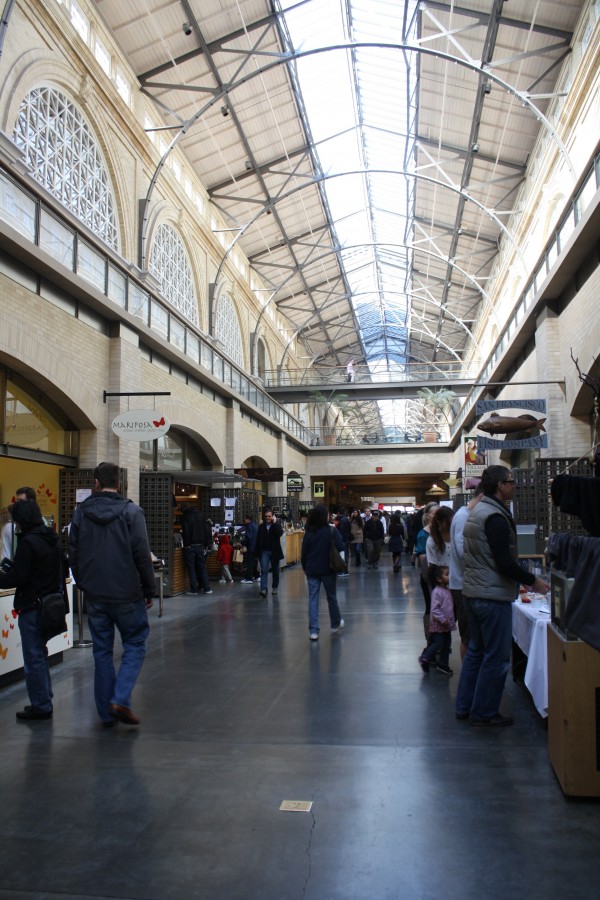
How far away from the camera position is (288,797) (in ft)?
12.5

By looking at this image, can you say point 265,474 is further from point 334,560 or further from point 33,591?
point 33,591

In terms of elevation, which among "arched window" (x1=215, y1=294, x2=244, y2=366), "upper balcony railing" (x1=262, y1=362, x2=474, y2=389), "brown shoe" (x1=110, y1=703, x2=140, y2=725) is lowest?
"brown shoe" (x1=110, y1=703, x2=140, y2=725)

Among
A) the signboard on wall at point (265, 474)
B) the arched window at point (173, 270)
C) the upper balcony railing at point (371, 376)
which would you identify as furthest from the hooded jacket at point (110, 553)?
the upper balcony railing at point (371, 376)

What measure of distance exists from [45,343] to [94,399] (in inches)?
74.8

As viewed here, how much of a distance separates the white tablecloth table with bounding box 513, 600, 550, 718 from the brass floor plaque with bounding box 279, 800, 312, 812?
78.4 inches

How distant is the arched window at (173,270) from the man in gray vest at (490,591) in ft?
53.6

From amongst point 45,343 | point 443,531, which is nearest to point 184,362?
point 45,343

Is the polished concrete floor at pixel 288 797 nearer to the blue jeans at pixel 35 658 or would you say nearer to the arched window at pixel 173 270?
the blue jeans at pixel 35 658

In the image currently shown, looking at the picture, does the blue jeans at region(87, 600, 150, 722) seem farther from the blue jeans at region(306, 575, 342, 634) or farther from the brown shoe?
the blue jeans at region(306, 575, 342, 634)

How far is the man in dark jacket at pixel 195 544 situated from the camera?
13.7 meters

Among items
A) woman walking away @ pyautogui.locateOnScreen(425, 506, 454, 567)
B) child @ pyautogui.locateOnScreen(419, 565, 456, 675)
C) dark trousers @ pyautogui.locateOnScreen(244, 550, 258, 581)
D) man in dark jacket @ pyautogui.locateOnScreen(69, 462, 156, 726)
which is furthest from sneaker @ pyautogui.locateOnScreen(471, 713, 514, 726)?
dark trousers @ pyautogui.locateOnScreen(244, 550, 258, 581)

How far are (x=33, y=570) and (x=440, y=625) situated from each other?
12.4 ft

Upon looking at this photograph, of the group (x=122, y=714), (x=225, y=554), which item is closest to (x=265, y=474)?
(x=225, y=554)

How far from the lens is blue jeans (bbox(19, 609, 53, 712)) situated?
5379 mm
